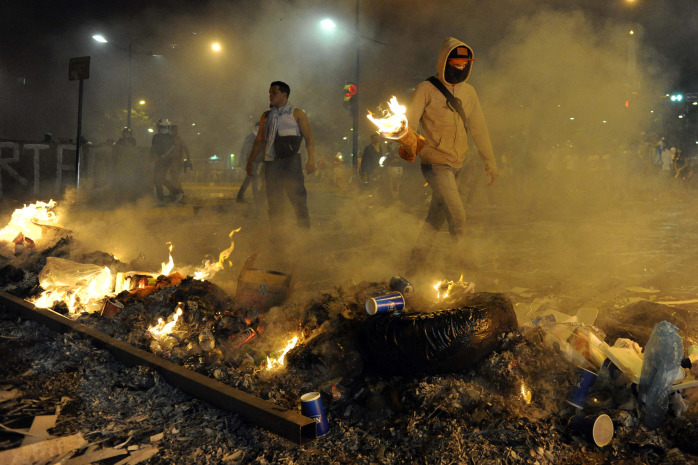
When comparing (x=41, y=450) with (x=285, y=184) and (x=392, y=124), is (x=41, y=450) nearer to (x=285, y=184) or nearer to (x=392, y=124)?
(x=392, y=124)

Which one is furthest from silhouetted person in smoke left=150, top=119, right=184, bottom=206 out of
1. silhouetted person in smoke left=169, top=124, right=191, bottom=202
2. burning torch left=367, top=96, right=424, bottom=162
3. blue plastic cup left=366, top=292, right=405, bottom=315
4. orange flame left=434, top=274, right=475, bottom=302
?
blue plastic cup left=366, top=292, right=405, bottom=315

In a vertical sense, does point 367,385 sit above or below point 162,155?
below

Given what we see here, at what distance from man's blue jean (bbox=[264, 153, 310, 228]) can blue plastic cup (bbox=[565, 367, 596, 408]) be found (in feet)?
12.2

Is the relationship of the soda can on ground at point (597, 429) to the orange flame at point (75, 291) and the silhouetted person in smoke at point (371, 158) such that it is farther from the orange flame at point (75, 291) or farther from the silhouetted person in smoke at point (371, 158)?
the silhouetted person in smoke at point (371, 158)

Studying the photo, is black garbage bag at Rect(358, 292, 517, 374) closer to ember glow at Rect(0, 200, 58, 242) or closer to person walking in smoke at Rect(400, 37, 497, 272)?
person walking in smoke at Rect(400, 37, 497, 272)

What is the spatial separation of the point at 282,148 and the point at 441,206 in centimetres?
199

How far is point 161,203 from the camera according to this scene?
415 inches

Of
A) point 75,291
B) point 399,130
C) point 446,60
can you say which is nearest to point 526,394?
point 399,130

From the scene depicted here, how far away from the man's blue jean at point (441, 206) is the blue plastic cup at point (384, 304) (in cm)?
146

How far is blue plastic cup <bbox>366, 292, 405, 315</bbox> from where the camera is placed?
2953 mm

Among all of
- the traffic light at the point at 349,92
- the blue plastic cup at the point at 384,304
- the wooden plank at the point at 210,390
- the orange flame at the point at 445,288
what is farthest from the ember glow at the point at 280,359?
the traffic light at the point at 349,92

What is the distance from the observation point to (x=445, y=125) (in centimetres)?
426

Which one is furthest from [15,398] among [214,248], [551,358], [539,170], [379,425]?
[539,170]

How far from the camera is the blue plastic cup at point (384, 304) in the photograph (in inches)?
116
